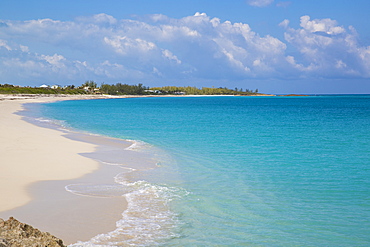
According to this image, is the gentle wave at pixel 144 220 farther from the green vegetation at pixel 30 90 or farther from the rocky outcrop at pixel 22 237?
the green vegetation at pixel 30 90

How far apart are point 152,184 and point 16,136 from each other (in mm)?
11792

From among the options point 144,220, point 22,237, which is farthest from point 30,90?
point 22,237

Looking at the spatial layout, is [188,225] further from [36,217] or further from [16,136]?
[16,136]

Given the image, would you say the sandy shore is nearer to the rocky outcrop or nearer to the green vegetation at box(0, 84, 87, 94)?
the rocky outcrop

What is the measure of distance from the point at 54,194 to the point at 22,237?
4.69 metres

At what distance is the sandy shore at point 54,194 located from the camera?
6.85 metres

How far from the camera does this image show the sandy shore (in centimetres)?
685

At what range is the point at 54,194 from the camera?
8.86m

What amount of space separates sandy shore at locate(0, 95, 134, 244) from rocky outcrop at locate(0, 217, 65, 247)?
162 centimetres

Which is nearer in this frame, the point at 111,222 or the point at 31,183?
the point at 111,222

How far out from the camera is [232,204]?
872cm

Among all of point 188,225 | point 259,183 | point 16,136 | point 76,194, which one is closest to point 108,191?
point 76,194

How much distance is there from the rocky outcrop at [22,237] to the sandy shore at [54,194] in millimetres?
Result: 1615

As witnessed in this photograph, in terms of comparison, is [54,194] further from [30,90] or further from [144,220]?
[30,90]
